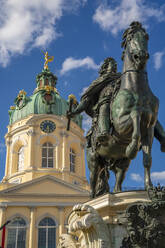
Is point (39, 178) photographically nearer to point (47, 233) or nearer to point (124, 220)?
point (47, 233)

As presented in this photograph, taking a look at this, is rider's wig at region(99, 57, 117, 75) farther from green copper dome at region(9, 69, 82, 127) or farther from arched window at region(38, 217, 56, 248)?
green copper dome at region(9, 69, 82, 127)

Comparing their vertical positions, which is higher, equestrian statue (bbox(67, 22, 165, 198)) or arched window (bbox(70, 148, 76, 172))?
arched window (bbox(70, 148, 76, 172))

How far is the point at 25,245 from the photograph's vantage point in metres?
35.8

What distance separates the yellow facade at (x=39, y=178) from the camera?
122ft

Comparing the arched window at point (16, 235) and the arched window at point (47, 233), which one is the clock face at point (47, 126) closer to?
the arched window at point (47, 233)

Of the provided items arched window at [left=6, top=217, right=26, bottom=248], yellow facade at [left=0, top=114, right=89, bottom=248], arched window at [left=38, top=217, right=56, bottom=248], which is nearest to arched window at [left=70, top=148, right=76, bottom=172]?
yellow facade at [left=0, top=114, right=89, bottom=248]

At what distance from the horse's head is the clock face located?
3829 cm

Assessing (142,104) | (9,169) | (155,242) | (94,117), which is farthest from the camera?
(9,169)

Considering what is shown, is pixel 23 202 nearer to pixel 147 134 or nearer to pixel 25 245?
pixel 25 245

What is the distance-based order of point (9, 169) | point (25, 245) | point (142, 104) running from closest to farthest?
point (142, 104), point (25, 245), point (9, 169)

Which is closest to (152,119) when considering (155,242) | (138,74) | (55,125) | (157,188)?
(138,74)

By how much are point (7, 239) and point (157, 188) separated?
34.2 meters

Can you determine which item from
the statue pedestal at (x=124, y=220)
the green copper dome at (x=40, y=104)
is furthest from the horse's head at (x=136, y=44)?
the green copper dome at (x=40, y=104)

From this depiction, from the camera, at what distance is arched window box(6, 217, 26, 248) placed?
118ft
